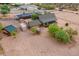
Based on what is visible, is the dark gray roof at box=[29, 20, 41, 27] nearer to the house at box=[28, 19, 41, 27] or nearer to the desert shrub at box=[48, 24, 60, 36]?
the house at box=[28, 19, 41, 27]

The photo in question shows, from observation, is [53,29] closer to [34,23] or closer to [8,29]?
[34,23]

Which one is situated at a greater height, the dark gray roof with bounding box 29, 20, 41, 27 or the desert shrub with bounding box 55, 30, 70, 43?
the dark gray roof with bounding box 29, 20, 41, 27

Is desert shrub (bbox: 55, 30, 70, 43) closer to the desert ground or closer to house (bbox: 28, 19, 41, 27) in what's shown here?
the desert ground

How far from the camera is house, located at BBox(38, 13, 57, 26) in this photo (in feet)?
5.23

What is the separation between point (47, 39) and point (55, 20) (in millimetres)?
206

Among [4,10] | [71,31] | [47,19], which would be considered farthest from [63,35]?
[4,10]

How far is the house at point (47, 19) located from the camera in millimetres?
1594

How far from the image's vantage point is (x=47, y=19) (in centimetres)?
160

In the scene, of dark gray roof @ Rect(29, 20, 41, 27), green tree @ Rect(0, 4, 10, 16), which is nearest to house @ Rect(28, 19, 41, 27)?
dark gray roof @ Rect(29, 20, 41, 27)

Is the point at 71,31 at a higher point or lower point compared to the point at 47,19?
lower

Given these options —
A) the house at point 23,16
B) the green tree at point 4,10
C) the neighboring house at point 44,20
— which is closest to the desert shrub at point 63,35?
the neighboring house at point 44,20

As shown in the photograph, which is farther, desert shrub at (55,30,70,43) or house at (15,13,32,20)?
house at (15,13,32,20)

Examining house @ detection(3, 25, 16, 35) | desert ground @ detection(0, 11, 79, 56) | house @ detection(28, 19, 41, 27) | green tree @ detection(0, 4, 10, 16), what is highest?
green tree @ detection(0, 4, 10, 16)

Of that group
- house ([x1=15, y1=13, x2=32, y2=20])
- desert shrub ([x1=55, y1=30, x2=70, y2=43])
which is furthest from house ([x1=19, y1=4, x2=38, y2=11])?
desert shrub ([x1=55, y1=30, x2=70, y2=43])
